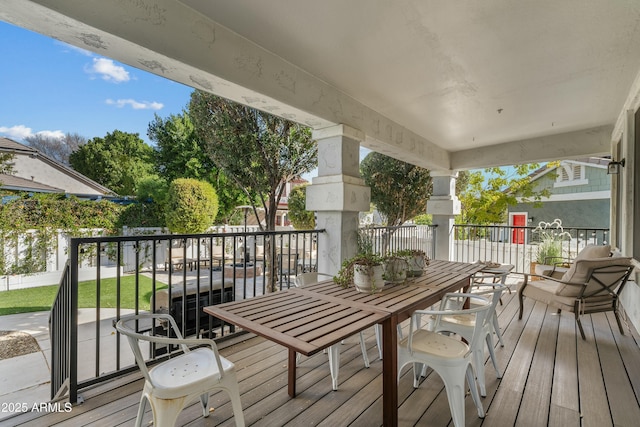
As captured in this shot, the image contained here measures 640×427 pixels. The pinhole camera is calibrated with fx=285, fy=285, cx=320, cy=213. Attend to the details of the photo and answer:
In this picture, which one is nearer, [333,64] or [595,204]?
[333,64]

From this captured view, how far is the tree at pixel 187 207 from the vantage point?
28.0 feet

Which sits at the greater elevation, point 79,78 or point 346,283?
point 79,78

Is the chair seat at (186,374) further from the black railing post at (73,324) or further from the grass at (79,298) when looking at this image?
the grass at (79,298)

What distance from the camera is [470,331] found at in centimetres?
193

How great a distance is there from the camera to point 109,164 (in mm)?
20906

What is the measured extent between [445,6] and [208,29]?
151cm

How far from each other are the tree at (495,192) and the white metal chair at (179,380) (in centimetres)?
754

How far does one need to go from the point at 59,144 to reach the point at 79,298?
76.9 feet

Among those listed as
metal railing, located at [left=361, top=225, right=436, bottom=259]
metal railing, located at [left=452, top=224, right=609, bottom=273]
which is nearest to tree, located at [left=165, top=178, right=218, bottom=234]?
metal railing, located at [left=361, top=225, right=436, bottom=259]

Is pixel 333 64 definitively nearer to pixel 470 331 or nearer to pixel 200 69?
pixel 200 69

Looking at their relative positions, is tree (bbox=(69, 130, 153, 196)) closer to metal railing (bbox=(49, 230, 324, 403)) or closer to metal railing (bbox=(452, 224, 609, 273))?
metal railing (bbox=(49, 230, 324, 403))

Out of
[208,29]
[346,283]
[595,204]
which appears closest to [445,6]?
[208,29]

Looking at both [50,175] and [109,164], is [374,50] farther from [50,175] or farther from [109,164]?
[109,164]

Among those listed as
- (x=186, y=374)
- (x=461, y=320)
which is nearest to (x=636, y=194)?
(x=461, y=320)
